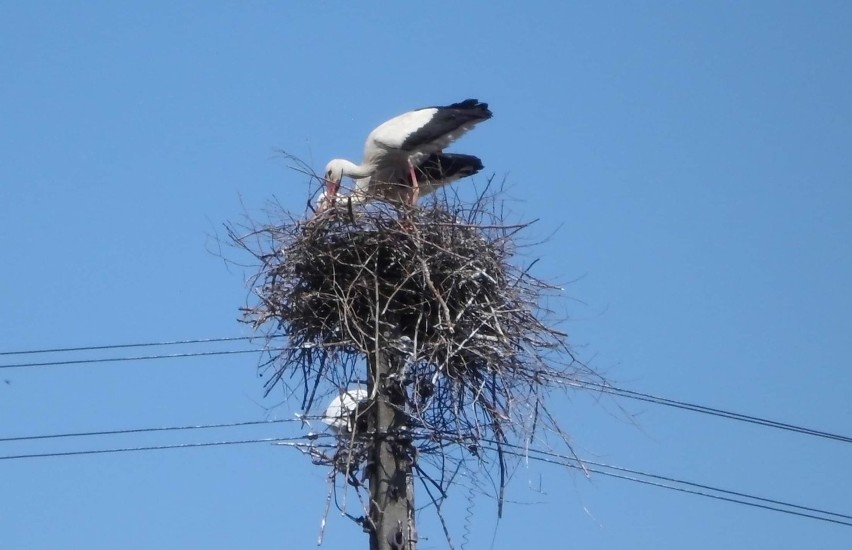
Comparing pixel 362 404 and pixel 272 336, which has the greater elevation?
pixel 272 336

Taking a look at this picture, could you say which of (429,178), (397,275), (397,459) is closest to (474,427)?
(397,459)

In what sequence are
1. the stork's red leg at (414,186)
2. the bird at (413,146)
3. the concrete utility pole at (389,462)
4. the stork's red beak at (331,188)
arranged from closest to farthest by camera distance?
the concrete utility pole at (389,462), the stork's red beak at (331,188), the stork's red leg at (414,186), the bird at (413,146)

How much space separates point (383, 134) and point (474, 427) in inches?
143

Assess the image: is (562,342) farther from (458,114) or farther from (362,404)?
(458,114)

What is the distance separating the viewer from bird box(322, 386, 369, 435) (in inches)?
292

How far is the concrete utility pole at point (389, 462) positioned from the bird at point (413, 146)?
10.2 ft

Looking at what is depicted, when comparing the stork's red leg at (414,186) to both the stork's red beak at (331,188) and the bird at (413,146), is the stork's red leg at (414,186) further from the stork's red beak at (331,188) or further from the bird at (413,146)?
the stork's red beak at (331,188)

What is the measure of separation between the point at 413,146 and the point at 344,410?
3519mm

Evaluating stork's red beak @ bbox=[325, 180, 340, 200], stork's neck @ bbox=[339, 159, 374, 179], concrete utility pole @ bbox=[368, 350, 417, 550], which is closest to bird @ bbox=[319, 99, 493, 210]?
stork's neck @ bbox=[339, 159, 374, 179]

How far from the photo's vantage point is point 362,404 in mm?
7473

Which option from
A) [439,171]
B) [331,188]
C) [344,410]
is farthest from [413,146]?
[344,410]

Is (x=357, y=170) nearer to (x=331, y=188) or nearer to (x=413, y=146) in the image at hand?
(x=413, y=146)

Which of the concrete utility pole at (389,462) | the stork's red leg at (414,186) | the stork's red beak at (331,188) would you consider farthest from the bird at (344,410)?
the stork's red leg at (414,186)

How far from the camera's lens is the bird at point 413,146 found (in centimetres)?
1059
